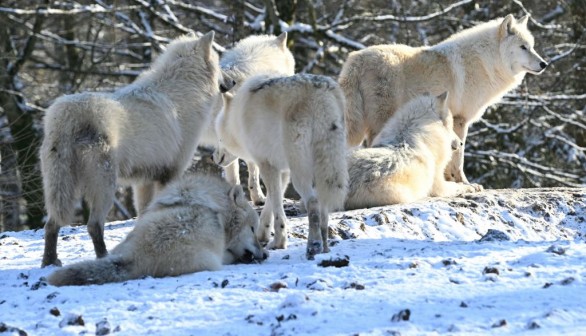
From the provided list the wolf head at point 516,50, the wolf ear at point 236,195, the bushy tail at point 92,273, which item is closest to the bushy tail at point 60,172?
the bushy tail at point 92,273

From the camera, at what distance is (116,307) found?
4766 millimetres

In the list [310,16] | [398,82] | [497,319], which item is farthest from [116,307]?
[310,16]

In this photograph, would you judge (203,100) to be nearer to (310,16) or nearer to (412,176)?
(412,176)

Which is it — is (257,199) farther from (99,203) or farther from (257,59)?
(99,203)

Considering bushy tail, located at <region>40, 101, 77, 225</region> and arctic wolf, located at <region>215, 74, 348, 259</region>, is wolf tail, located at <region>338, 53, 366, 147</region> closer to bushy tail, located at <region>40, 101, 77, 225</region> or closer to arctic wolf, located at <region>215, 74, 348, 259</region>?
arctic wolf, located at <region>215, 74, 348, 259</region>

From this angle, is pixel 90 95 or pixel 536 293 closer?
pixel 536 293

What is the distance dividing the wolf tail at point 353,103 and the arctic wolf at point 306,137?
3.66 meters

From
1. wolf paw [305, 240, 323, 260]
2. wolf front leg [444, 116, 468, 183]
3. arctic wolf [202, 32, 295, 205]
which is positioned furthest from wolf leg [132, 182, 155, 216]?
wolf front leg [444, 116, 468, 183]

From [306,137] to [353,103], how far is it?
4.14 meters

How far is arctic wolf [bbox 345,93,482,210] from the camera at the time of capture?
8703mm

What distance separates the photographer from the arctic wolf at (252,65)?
31.0 feet

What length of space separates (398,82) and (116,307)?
250 inches

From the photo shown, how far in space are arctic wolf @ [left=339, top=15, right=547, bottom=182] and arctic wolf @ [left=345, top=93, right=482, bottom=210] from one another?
0.41 metres

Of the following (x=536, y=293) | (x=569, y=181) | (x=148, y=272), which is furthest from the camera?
(x=569, y=181)
